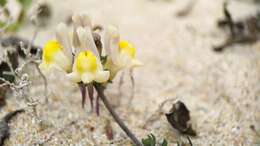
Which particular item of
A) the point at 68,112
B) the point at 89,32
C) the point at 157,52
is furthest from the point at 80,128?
the point at 157,52

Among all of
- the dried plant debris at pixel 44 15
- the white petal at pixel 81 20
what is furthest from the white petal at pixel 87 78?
the dried plant debris at pixel 44 15

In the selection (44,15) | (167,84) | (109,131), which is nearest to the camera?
(109,131)

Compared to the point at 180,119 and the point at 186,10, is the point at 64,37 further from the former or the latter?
the point at 186,10

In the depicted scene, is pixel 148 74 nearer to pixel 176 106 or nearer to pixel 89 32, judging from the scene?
pixel 176 106

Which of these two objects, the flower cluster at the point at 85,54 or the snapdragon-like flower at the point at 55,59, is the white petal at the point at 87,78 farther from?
the snapdragon-like flower at the point at 55,59

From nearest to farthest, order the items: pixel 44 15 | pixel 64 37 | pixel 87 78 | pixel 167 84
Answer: pixel 87 78 < pixel 64 37 < pixel 167 84 < pixel 44 15

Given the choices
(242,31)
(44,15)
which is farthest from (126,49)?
(44,15)

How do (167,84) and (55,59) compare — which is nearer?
(55,59)
